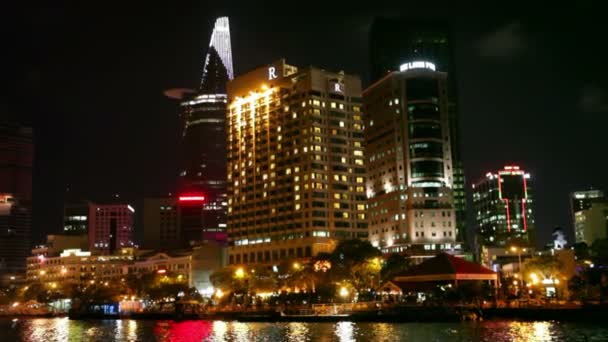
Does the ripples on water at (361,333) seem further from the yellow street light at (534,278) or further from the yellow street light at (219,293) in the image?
the yellow street light at (219,293)

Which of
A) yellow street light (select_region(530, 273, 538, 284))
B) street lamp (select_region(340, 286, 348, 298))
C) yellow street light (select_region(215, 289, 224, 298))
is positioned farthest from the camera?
yellow street light (select_region(215, 289, 224, 298))

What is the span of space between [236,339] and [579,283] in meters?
61.0

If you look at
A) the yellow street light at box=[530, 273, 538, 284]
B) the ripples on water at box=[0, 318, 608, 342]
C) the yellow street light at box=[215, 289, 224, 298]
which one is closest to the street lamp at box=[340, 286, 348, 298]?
the ripples on water at box=[0, 318, 608, 342]

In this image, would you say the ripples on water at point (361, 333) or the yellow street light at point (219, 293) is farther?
the yellow street light at point (219, 293)

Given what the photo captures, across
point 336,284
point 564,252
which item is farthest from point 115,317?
point 564,252

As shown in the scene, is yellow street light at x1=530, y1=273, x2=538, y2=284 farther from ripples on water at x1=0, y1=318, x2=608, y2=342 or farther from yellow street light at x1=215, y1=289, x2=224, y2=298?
yellow street light at x1=215, y1=289, x2=224, y2=298

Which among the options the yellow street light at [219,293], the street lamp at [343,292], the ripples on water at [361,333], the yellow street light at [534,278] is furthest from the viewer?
the yellow street light at [219,293]

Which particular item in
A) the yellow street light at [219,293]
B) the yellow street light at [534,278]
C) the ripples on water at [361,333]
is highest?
the yellow street light at [534,278]

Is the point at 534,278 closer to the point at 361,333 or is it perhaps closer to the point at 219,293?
the point at 361,333

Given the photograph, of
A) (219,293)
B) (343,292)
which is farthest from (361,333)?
(219,293)

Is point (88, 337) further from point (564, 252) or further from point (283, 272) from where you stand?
point (564, 252)

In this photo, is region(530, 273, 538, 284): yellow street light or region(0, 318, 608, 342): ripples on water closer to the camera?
region(0, 318, 608, 342): ripples on water

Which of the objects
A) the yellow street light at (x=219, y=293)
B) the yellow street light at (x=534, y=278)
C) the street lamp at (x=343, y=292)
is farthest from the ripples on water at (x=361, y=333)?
the yellow street light at (x=219, y=293)

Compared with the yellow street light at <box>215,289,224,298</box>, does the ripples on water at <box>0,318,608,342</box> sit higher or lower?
lower
